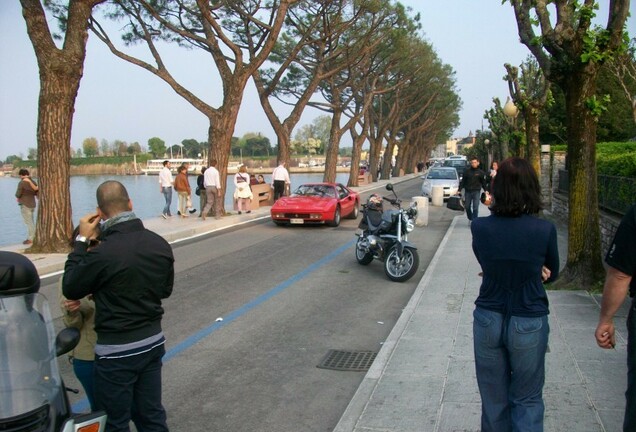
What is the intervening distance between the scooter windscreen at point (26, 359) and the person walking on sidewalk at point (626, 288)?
2790 millimetres

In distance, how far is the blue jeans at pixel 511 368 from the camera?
333 centimetres

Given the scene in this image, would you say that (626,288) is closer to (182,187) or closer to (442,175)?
(182,187)

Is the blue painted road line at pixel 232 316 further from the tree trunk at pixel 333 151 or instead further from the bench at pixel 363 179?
the bench at pixel 363 179

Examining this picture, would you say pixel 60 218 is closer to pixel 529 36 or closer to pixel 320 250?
pixel 320 250

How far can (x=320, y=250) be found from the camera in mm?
13305

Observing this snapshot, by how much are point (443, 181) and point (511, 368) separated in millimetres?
24546

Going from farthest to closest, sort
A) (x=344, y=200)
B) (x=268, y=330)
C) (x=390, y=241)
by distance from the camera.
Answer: (x=344, y=200), (x=390, y=241), (x=268, y=330)

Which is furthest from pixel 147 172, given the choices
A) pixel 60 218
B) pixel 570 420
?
pixel 570 420

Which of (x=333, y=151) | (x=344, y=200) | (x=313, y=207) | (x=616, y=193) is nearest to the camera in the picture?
(x=616, y=193)

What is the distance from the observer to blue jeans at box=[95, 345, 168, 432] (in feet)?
10.7

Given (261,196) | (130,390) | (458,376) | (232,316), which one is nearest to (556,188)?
(261,196)

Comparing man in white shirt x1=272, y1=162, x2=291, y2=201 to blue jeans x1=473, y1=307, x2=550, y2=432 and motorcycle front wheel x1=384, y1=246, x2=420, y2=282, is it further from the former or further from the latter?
blue jeans x1=473, y1=307, x2=550, y2=432

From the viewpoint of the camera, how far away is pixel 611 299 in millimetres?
3191

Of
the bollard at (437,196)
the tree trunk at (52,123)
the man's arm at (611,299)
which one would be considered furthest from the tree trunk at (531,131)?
the man's arm at (611,299)
